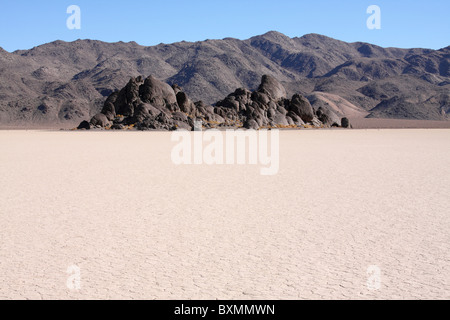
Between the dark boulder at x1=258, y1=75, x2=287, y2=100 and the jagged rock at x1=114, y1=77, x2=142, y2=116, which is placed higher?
the dark boulder at x1=258, y1=75, x2=287, y2=100

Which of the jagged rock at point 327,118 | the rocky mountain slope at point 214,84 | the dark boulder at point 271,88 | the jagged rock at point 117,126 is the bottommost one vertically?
the jagged rock at point 117,126

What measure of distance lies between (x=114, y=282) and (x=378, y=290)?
2.68 meters

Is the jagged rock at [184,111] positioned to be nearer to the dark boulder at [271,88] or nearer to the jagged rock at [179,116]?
the jagged rock at [179,116]

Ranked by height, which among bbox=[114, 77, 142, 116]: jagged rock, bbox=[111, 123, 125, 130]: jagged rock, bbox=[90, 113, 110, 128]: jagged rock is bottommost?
bbox=[111, 123, 125, 130]: jagged rock

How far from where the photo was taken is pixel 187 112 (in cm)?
5809

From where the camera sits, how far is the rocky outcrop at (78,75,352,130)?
179ft

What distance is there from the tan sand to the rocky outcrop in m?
41.5

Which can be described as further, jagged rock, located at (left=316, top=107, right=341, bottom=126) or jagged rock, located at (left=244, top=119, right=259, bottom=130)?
jagged rock, located at (left=316, top=107, right=341, bottom=126)

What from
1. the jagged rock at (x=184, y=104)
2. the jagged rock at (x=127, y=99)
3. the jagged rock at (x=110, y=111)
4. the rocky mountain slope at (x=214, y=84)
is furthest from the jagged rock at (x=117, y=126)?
the rocky mountain slope at (x=214, y=84)

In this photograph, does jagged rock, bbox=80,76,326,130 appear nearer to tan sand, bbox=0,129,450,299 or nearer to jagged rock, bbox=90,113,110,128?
jagged rock, bbox=90,113,110,128

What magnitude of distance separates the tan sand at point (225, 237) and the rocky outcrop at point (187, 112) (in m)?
41.5

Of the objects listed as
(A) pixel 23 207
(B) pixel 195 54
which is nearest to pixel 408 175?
(A) pixel 23 207

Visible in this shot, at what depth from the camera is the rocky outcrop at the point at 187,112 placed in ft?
179

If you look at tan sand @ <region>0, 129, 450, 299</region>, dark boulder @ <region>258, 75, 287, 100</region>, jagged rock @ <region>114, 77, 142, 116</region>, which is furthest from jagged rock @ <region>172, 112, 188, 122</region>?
tan sand @ <region>0, 129, 450, 299</region>
